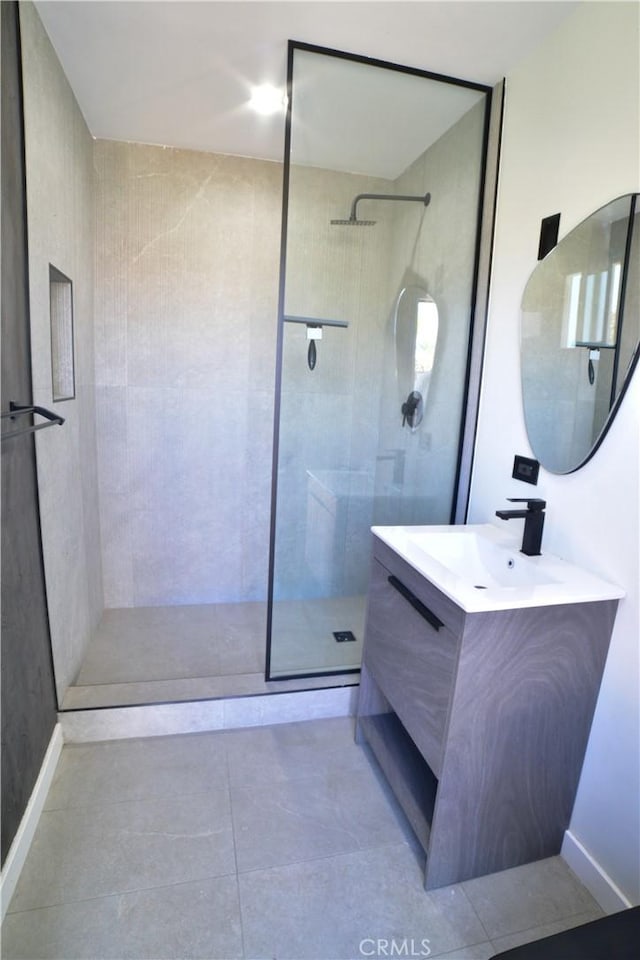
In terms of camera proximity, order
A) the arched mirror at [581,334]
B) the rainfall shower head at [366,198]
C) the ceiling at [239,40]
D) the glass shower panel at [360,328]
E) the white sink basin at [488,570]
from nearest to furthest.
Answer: the white sink basin at [488,570] → the arched mirror at [581,334] → the ceiling at [239,40] → the glass shower panel at [360,328] → the rainfall shower head at [366,198]

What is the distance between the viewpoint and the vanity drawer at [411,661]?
1.37 meters

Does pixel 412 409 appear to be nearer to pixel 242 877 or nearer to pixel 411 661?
pixel 411 661

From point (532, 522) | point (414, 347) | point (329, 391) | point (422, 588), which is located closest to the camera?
point (422, 588)

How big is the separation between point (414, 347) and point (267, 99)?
121 centimetres

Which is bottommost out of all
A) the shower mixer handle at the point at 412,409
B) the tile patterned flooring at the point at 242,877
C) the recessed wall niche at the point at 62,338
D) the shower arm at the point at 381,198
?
the tile patterned flooring at the point at 242,877

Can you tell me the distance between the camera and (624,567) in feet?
4.54

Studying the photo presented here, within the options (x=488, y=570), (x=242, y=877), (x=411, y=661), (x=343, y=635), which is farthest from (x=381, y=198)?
(x=242, y=877)

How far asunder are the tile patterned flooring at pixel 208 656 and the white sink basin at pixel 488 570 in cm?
75

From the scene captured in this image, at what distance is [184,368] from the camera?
8.99ft

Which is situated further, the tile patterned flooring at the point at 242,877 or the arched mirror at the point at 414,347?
the arched mirror at the point at 414,347

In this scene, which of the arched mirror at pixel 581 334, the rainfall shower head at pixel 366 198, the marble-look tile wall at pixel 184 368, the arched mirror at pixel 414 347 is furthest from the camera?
the marble-look tile wall at pixel 184 368

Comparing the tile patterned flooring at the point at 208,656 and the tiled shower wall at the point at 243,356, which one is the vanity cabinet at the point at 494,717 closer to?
the tile patterned flooring at the point at 208,656

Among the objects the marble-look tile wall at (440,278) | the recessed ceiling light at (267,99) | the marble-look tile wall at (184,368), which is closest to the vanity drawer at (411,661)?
the marble-look tile wall at (440,278)

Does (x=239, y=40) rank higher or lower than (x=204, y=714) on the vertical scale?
higher
